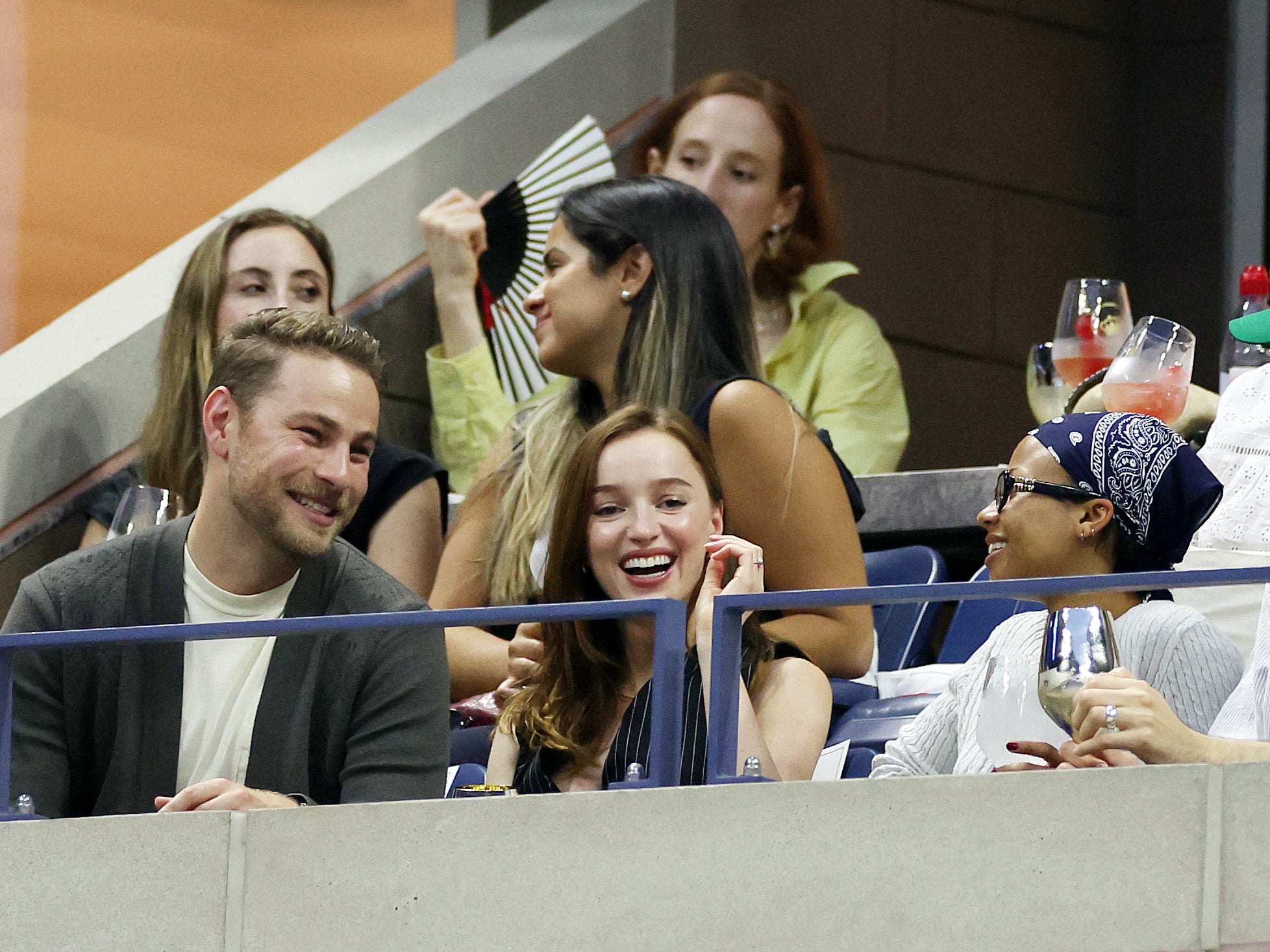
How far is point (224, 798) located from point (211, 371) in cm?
169

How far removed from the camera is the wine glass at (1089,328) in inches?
169

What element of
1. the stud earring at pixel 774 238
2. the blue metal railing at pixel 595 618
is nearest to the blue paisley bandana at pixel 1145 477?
the blue metal railing at pixel 595 618

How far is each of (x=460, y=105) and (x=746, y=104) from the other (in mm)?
976

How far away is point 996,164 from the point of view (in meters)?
6.68

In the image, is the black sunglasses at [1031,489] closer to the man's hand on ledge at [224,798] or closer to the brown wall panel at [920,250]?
the man's hand on ledge at [224,798]

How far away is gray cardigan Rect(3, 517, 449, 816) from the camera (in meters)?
2.71

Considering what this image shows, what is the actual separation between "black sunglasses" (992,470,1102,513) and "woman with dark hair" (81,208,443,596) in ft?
4.10

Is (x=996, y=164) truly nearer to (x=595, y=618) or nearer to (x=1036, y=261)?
(x=1036, y=261)

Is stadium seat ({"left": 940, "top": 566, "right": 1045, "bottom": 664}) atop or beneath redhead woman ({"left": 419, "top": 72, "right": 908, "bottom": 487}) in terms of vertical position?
beneath

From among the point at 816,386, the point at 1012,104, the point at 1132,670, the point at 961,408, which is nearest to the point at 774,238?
the point at 816,386

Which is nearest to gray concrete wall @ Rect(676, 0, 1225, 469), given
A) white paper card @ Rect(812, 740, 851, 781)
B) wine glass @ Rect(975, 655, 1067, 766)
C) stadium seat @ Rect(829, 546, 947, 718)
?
stadium seat @ Rect(829, 546, 947, 718)

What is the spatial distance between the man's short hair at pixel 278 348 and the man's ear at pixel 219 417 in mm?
11

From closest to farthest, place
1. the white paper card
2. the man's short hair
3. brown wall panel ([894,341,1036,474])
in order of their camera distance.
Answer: the white paper card, the man's short hair, brown wall panel ([894,341,1036,474])

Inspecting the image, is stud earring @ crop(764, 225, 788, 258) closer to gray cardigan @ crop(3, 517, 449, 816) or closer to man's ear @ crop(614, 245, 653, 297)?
man's ear @ crop(614, 245, 653, 297)
